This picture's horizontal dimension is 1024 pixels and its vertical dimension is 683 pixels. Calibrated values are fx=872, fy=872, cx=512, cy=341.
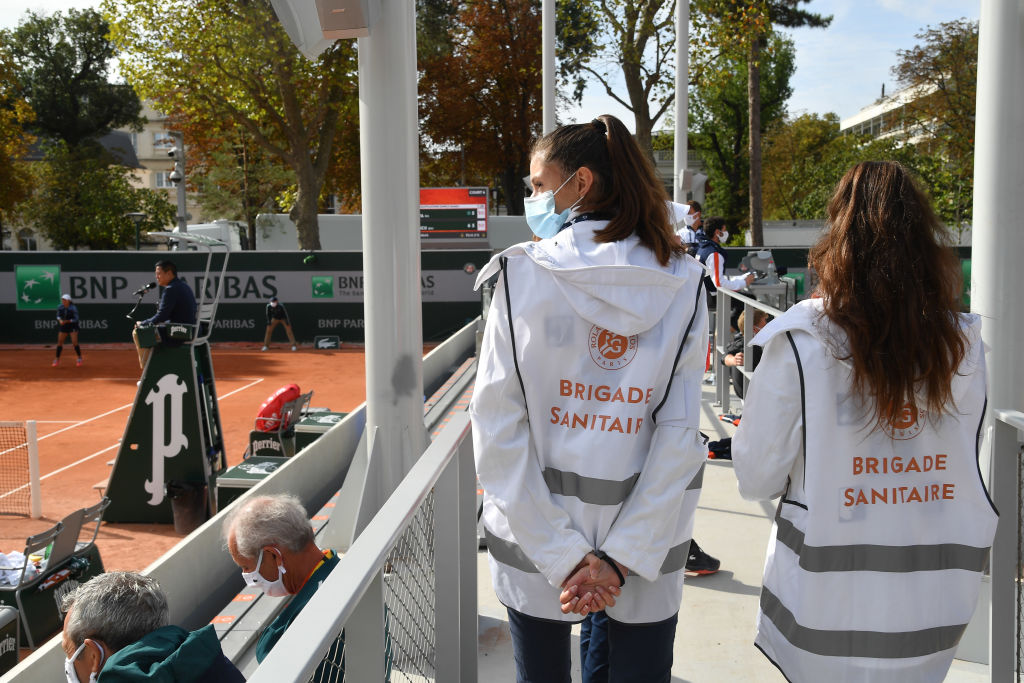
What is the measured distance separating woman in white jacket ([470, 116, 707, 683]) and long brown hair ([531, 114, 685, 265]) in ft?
0.14

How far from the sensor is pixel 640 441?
198 cm

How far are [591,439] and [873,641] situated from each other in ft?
2.48

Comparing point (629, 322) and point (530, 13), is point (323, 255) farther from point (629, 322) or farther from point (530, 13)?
point (629, 322)

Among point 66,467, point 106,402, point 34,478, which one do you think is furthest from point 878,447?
point 106,402

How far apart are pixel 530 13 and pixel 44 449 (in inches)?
1169

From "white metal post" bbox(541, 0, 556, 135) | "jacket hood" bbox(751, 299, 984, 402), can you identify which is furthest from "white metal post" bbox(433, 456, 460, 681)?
"white metal post" bbox(541, 0, 556, 135)

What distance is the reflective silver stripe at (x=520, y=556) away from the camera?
1.97 metres

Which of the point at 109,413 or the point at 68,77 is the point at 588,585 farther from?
the point at 68,77

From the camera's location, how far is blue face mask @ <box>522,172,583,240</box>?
221 cm

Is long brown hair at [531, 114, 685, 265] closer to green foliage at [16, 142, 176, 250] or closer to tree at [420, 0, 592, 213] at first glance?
tree at [420, 0, 592, 213]

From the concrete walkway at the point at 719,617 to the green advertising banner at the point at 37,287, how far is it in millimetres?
22244

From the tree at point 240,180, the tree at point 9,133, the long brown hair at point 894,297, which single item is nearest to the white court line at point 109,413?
the long brown hair at point 894,297

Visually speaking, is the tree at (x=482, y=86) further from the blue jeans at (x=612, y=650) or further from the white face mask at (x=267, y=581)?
the blue jeans at (x=612, y=650)

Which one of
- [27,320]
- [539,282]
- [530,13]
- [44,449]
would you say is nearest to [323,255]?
[27,320]
